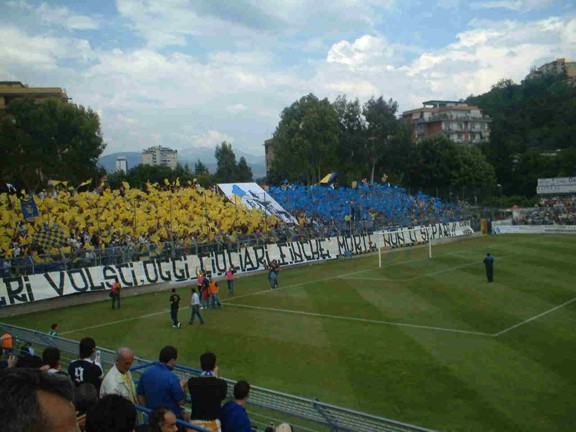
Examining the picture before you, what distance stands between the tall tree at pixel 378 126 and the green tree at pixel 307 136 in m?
6.56

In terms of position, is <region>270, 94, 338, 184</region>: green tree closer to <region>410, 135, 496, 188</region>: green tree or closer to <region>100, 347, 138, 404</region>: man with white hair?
<region>410, 135, 496, 188</region>: green tree

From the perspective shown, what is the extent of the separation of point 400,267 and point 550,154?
63967mm

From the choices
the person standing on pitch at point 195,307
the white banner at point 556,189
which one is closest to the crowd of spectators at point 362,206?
the white banner at point 556,189

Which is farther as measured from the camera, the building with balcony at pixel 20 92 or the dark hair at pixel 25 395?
the building with balcony at pixel 20 92

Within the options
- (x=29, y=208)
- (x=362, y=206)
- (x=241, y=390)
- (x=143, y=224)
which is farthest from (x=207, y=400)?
(x=362, y=206)

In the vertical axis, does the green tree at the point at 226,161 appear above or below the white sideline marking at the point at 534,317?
above

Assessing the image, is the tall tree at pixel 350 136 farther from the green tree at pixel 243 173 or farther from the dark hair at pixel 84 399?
the dark hair at pixel 84 399

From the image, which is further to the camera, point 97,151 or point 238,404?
point 97,151

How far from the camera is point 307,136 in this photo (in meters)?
75.1

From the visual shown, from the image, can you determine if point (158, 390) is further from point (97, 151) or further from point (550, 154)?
Answer: point (550, 154)

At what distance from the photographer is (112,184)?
287 feet

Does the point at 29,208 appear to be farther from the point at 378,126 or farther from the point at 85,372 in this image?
the point at 378,126

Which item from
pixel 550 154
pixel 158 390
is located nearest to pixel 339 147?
pixel 550 154

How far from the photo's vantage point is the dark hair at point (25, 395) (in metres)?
2.33
